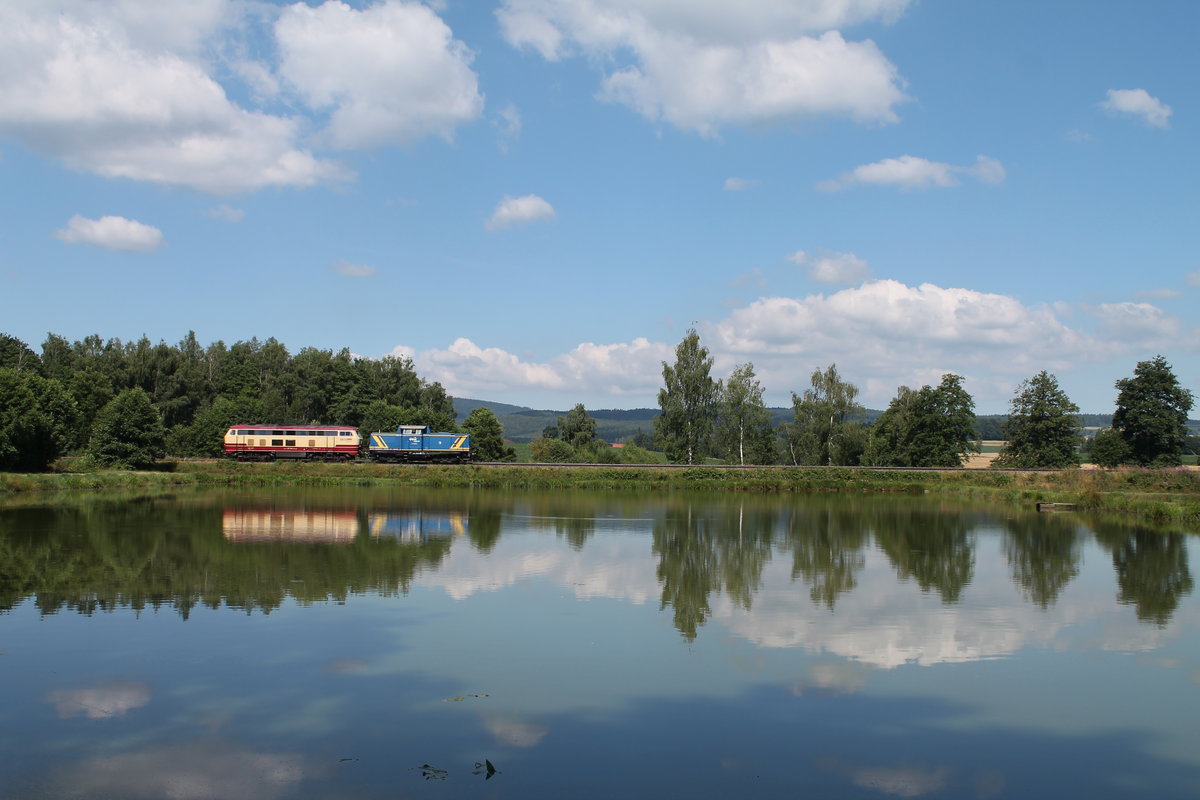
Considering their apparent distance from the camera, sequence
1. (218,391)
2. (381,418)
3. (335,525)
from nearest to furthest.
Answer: (335,525) → (381,418) → (218,391)

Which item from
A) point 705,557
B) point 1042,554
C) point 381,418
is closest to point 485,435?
point 381,418

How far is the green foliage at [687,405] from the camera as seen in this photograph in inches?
3105

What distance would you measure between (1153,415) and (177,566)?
72.2 metres

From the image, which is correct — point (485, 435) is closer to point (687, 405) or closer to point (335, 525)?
point (687, 405)

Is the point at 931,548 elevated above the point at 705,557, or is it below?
below

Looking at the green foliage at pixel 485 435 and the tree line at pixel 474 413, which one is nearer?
the tree line at pixel 474 413

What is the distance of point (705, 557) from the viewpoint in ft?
89.8

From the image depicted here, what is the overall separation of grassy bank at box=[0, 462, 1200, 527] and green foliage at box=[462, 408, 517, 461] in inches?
745

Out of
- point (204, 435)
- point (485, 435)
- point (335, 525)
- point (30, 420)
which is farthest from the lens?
point (485, 435)

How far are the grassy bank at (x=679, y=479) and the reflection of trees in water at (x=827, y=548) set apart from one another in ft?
50.4

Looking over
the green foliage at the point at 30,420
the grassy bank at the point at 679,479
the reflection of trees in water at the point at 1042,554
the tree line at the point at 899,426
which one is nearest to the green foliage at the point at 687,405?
the tree line at the point at 899,426

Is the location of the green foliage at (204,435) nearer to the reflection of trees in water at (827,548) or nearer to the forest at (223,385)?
the forest at (223,385)

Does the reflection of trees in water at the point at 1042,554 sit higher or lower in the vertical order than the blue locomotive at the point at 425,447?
lower

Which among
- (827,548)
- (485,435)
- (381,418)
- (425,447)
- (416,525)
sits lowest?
(827,548)
